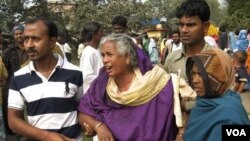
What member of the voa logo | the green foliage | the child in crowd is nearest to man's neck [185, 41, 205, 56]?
the voa logo

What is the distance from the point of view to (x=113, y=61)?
10.4 feet

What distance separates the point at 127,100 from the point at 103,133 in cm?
28

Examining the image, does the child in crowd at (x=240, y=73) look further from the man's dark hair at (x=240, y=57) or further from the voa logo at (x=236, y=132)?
the voa logo at (x=236, y=132)

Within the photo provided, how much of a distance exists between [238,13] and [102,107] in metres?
34.0

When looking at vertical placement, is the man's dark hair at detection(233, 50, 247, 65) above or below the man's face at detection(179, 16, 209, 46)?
below

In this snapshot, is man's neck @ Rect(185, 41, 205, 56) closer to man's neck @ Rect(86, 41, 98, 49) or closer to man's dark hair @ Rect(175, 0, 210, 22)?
man's dark hair @ Rect(175, 0, 210, 22)

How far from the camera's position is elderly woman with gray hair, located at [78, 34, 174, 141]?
307 centimetres

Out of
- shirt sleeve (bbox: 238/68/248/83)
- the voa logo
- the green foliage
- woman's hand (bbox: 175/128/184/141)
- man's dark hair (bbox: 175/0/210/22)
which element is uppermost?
man's dark hair (bbox: 175/0/210/22)

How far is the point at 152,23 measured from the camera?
113 feet

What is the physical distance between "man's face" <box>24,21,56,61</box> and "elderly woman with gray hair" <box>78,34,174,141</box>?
16.6 inches

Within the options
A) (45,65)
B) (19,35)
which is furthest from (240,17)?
(45,65)

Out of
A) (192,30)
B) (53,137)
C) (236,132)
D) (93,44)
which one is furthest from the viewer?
(93,44)

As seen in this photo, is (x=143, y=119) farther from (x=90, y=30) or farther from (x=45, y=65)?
(x=90, y=30)

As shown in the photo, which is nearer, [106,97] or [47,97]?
[47,97]
